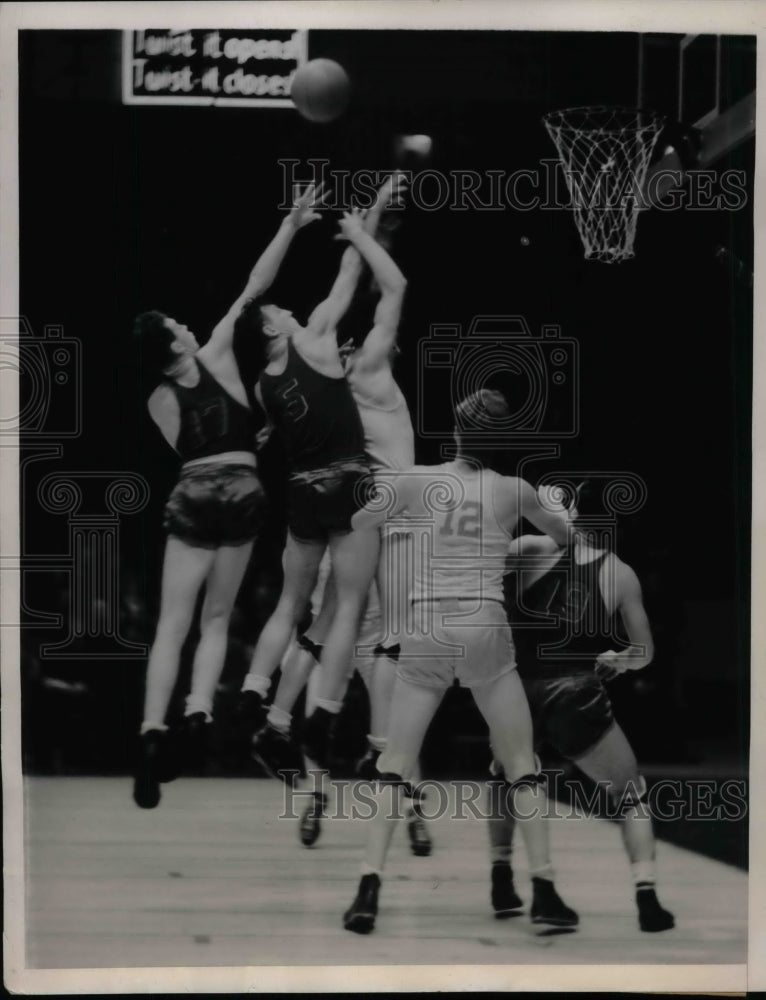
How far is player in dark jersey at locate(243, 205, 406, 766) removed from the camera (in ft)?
15.8

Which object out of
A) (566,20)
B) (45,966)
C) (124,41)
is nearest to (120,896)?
(45,966)

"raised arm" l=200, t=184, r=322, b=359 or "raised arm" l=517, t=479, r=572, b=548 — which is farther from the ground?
"raised arm" l=200, t=184, r=322, b=359

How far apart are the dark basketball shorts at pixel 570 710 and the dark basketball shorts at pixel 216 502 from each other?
3.22ft

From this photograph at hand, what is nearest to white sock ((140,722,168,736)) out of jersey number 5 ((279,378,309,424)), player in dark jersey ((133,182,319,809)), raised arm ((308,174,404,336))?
player in dark jersey ((133,182,319,809))

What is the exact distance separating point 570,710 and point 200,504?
131 cm

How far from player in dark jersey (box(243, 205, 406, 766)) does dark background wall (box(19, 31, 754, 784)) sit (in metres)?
0.06

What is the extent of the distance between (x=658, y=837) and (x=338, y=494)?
1458mm

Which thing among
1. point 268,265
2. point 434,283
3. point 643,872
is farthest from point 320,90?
point 643,872

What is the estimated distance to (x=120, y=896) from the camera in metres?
4.81

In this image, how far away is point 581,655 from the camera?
15.8 ft

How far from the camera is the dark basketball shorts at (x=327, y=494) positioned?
4824 mm

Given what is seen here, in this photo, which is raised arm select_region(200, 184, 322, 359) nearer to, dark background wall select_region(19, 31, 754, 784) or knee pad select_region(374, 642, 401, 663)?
dark background wall select_region(19, 31, 754, 784)

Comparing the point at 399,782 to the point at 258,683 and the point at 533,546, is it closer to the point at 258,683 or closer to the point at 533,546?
the point at 258,683

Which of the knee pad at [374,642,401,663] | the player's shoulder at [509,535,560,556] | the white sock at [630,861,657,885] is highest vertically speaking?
the player's shoulder at [509,535,560,556]
